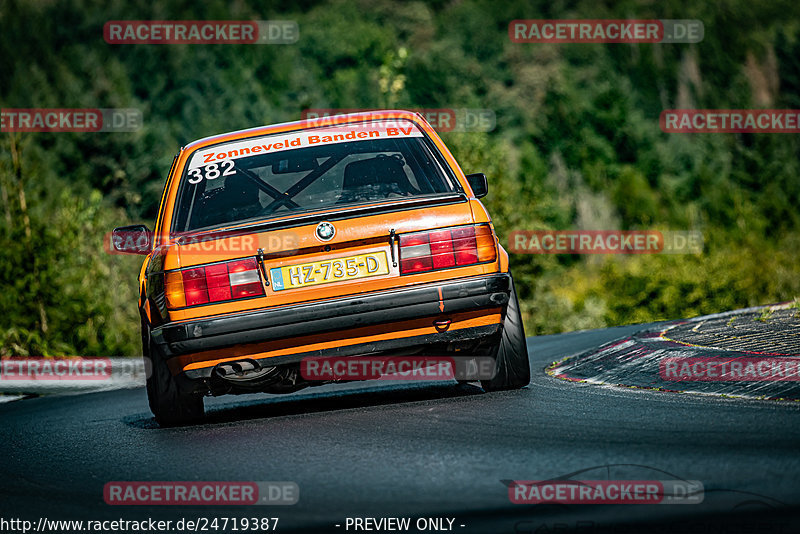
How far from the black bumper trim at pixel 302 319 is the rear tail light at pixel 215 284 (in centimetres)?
11

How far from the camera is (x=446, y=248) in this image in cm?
586

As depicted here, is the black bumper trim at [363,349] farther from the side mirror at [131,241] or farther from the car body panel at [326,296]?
the side mirror at [131,241]

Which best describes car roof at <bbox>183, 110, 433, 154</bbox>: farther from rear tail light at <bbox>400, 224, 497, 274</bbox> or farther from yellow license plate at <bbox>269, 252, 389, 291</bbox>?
yellow license plate at <bbox>269, 252, 389, 291</bbox>

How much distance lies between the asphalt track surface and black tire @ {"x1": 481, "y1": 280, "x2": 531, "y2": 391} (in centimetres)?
10

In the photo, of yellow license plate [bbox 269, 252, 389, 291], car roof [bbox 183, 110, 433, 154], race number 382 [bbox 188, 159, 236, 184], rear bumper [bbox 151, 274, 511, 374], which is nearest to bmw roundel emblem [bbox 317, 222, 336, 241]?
yellow license plate [bbox 269, 252, 389, 291]

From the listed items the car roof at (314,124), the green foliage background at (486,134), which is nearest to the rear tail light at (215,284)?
the car roof at (314,124)

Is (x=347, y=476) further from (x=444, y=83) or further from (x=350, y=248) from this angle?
(x=444, y=83)

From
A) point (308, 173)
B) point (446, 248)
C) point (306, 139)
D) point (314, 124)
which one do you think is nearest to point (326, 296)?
point (446, 248)

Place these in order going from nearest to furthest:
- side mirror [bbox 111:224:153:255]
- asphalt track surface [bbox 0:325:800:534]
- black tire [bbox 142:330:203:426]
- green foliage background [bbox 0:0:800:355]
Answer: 1. asphalt track surface [bbox 0:325:800:534]
2. black tire [bbox 142:330:203:426]
3. side mirror [bbox 111:224:153:255]
4. green foliage background [bbox 0:0:800:355]

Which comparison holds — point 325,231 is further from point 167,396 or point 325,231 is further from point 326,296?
point 167,396

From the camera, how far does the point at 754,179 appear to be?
80.8 m

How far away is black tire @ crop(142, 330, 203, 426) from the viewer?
6.17 meters

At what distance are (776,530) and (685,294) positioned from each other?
44.0 meters

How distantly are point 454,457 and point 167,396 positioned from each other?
7.58 feet
